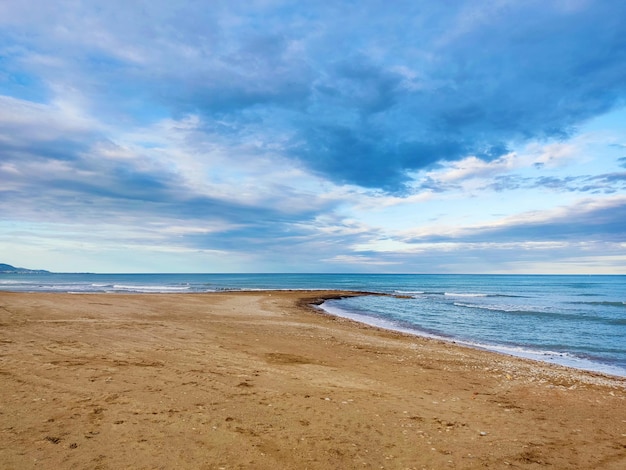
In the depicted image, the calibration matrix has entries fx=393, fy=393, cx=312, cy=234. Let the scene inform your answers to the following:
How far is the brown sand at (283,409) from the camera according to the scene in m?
5.41

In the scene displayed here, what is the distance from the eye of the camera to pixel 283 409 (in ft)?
23.4

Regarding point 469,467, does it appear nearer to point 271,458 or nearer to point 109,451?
point 271,458

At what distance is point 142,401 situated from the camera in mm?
7023

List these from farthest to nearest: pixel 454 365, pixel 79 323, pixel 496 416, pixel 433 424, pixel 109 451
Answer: pixel 79 323
pixel 454 365
pixel 496 416
pixel 433 424
pixel 109 451

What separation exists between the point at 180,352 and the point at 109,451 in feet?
21.0

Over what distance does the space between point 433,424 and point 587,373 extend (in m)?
8.90

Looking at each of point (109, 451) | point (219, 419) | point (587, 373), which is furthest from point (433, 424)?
point (587, 373)

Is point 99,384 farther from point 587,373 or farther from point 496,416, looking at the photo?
point 587,373

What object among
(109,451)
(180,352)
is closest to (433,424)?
(109,451)

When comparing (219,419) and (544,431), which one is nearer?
(219,419)

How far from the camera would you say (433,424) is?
6.93 meters

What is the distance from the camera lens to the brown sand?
213 inches

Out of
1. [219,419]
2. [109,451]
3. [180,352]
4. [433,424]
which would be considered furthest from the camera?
[180,352]

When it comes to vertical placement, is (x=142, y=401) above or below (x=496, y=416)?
above
